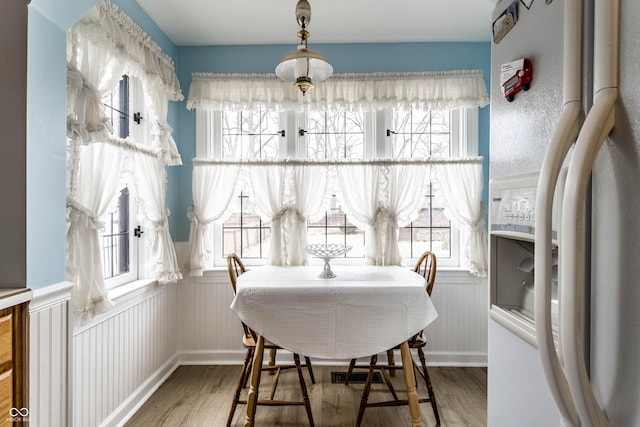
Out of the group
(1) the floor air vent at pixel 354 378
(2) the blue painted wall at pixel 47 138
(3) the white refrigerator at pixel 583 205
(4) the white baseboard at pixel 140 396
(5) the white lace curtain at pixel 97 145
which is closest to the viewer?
(3) the white refrigerator at pixel 583 205

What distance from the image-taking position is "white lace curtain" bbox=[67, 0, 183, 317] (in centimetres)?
162

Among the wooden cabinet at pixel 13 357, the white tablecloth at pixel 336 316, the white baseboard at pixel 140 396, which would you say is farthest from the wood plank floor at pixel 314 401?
the wooden cabinet at pixel 13 357

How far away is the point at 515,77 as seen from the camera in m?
0.91

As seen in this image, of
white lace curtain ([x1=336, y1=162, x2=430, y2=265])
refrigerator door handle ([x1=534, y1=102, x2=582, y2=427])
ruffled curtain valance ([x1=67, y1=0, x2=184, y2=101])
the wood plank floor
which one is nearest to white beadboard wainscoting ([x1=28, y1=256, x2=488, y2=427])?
the wood plank floor

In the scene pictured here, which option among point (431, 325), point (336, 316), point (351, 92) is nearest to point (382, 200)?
point (351, 92)

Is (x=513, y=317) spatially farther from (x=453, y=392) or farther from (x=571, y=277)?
(x=453, y=392)

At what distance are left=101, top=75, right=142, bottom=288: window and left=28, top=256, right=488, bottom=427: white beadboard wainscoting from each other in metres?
0.15

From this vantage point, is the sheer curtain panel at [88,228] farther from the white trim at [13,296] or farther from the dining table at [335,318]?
the dining table at [335,318]

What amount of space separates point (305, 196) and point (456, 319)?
5.11 ft

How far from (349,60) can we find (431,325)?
7.30ft

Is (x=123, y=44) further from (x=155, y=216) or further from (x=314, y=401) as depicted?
(x=314, y=401)

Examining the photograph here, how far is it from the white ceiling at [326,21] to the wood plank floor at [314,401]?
253 cm

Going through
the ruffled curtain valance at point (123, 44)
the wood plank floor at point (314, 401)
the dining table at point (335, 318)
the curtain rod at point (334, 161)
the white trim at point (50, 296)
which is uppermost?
the ruffled curtain valance at point (123, 44)

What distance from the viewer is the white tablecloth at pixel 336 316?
1.98m
